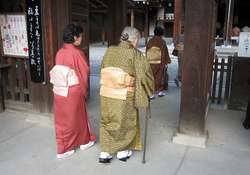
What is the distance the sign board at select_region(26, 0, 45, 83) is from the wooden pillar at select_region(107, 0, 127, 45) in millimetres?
2435

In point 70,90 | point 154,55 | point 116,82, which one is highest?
point 154,55

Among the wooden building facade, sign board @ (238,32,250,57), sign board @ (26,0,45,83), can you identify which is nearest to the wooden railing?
sign board @ (238,32,250,57)

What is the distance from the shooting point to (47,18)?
4469 mm

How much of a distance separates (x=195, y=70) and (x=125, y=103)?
1.12 metres

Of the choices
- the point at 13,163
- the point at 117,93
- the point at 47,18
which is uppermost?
the point at 47,18

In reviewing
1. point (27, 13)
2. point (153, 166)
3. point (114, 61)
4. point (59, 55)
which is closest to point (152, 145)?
point (153, 166)

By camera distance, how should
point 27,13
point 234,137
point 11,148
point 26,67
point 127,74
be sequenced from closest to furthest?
point 127,74 → point 11,148 → point 234,137 → point 27,13 → point 26,67

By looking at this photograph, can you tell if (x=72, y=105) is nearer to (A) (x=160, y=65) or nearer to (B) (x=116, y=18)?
(A) (x=160, y=65)

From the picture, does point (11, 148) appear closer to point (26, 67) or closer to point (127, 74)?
point (26, 67)

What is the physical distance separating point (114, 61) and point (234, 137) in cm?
221

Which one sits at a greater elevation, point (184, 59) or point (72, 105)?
point (184, 59)

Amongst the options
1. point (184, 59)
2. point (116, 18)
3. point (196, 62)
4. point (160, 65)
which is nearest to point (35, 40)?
point (184, 59)

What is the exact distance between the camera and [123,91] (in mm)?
3256

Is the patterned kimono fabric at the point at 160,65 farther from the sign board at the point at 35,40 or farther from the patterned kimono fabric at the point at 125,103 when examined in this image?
the patterned kimono fabric at the point at 125,103
